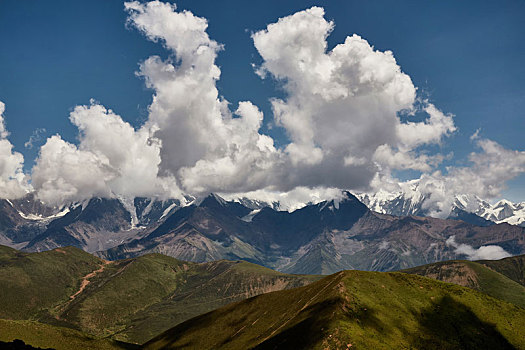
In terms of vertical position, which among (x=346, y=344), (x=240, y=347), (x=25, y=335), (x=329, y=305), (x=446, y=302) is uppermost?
(x=446, y=302)

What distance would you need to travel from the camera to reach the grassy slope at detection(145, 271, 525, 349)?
114625 millimetres

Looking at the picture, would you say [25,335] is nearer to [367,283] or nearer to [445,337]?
[367,283]

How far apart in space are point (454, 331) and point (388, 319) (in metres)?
21.6

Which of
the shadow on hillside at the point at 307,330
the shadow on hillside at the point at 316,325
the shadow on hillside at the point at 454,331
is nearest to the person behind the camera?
the shadow on hillside at the point at 316,325

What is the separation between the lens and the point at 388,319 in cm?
12731

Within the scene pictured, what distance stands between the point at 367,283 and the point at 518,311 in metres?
54.8

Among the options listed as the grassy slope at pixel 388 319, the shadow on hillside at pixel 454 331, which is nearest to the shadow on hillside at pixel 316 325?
the grassy slope at pixel 388 319

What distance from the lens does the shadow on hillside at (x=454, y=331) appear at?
119 m

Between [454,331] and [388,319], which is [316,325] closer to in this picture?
[388,319]

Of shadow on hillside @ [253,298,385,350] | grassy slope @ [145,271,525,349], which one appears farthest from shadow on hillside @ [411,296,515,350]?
shadow on hillside @ [253,298,385,350]

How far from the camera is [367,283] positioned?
155500 millimetres

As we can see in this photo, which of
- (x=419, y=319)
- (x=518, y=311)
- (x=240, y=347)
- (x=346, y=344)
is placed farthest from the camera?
(x=240, y=347)

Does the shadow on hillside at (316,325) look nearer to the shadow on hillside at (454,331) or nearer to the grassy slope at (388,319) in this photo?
the grassy slope at (388,319)

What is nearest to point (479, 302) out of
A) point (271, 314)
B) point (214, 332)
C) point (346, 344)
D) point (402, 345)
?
point (402, 345)
